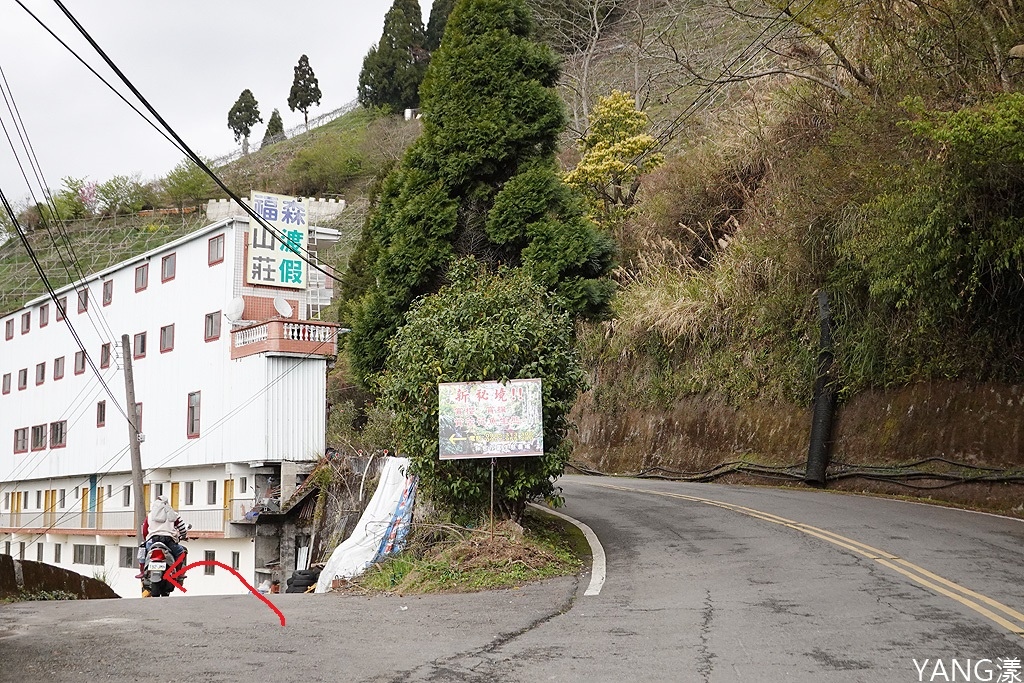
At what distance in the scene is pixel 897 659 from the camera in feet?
25.9

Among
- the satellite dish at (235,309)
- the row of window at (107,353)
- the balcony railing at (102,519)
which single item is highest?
the satellite dish at (235,309)

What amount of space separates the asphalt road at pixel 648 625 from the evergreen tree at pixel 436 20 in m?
83.0

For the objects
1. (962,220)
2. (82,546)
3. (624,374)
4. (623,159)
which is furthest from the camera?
(82,546)

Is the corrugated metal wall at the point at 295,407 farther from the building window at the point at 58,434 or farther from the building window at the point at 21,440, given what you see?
the building window at the point at 21,440

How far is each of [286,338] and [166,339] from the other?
25.0ft

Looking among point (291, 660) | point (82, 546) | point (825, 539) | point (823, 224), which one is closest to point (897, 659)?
point (291, 660)

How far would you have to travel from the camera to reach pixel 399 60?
3917 inches

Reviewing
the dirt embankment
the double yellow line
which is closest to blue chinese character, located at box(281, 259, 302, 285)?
the dirt embankment

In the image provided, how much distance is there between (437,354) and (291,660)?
7651 millimetres

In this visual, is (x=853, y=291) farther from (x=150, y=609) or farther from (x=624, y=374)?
(x=150, y=609)

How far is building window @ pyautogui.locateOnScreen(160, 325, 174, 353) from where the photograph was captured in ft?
124

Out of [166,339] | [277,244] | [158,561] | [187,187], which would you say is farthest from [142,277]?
[187,187]

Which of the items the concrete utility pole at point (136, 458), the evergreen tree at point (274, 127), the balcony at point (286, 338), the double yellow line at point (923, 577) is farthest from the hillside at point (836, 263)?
the evergreen tree at point (274, 127)

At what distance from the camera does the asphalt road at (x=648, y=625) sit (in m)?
7.76
